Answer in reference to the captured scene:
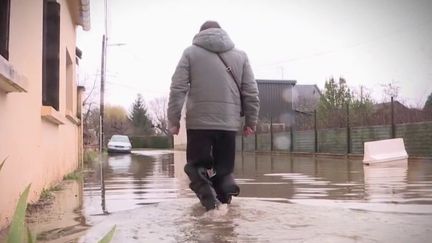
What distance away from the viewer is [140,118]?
7375cm

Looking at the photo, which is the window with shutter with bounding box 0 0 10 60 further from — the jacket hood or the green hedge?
the green hedge

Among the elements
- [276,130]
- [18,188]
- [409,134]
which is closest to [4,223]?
[18,188]

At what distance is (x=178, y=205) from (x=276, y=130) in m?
23.3

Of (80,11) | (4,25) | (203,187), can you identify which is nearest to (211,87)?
(203,187)

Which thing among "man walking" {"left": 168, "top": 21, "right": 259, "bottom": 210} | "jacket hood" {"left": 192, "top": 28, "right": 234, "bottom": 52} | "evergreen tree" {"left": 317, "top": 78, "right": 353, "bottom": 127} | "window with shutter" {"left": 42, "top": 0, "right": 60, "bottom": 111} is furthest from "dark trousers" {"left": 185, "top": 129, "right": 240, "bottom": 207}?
"evergreen tree" {"left": 317, "top": 78, "right": 353, "bottom": 127}

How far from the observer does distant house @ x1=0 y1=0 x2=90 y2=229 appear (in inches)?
161

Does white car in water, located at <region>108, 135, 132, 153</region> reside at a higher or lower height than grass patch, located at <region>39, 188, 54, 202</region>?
higher

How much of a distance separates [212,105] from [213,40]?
0.60m

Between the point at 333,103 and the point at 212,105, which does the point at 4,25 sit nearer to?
the point at 212,105

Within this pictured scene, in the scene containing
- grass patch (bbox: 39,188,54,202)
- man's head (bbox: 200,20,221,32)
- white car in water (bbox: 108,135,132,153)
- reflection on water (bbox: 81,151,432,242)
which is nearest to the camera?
reflection on water (bbox: 81,151,432,242)

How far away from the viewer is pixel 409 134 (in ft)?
53.1

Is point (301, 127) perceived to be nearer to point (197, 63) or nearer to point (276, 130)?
point (276, 130)

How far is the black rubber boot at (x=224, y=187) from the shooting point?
466 cm

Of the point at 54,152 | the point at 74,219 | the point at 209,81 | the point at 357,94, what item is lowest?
the point at 74,219
